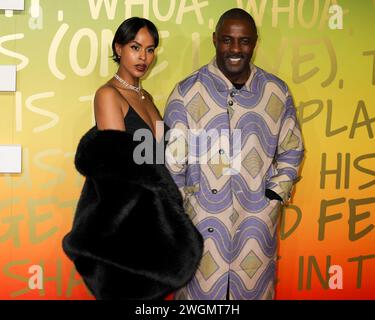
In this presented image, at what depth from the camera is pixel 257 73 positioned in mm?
2750

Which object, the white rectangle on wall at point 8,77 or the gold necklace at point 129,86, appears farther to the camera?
the white rectangle on wall at point 8,77

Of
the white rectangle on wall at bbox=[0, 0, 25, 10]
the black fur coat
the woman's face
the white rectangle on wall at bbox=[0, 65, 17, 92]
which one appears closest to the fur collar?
the black fur coat

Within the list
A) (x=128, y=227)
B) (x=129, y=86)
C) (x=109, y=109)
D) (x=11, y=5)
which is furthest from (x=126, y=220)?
(x=11, y=5)

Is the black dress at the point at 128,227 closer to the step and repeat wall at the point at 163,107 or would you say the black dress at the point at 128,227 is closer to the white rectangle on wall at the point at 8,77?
the step and repeat wall at the point at 163,107

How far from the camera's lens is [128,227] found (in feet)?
7.89

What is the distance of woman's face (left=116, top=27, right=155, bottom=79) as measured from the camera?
263 cm

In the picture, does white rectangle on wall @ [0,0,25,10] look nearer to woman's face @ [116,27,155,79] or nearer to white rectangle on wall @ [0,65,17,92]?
white rectangle on wall @ [0,65,17,92]

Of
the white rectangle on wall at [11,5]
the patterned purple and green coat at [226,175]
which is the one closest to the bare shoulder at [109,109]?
the patterned purple and green coat at [226,175]

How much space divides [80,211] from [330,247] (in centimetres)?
146

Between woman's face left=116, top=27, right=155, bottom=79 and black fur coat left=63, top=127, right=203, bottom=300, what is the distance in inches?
15.8

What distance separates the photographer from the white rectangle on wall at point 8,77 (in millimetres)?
2891
